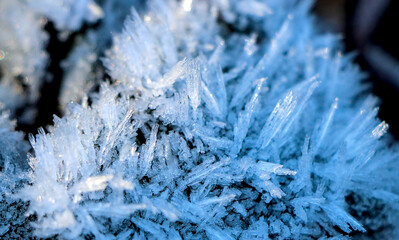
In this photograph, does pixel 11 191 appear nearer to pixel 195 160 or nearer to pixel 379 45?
pixel 195 160

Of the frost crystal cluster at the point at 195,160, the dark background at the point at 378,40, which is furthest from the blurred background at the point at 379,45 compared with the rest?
the frost crystal cluster at the point at 195,160

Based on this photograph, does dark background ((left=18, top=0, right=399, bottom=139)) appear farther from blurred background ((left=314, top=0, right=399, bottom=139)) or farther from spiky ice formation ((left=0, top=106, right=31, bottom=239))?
spiky ice formation ((left=0, top=106, right=31, bottom=239))

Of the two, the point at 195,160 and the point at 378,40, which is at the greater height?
the point at 378,40

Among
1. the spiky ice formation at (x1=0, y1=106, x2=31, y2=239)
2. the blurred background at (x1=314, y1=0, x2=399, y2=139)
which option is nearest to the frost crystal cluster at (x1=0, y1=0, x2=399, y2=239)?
the spiky ice formation at (x1=0, y1=106, x2=31, y2=239)

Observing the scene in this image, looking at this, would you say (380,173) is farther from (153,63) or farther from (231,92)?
(153,63)

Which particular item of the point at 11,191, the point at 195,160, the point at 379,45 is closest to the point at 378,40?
the point at 379,45

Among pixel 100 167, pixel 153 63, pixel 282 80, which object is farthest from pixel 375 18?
pixel 100 167
